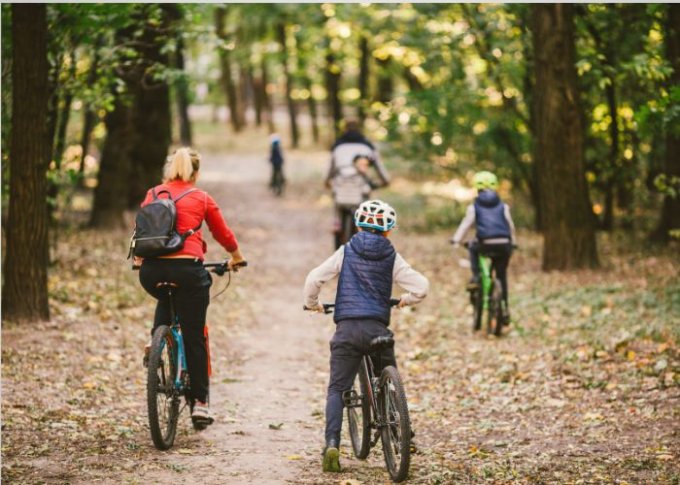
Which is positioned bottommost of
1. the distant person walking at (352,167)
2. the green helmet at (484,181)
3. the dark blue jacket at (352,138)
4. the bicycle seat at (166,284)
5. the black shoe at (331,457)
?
the black shoe at (331,457)

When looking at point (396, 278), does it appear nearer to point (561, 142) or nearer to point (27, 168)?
point (27, 168)

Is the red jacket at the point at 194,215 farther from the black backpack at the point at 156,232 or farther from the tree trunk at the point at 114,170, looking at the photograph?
the tree trunk at the point at 114,170

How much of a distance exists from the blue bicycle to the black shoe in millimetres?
1278

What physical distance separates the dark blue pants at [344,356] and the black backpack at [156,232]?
1395mm

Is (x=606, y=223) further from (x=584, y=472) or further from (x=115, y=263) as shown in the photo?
(x=584, y=472)

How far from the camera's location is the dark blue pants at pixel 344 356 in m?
6.28

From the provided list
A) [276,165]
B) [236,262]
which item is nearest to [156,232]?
[236,262]

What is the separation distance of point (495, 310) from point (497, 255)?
72cm

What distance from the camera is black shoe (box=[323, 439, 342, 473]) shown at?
20.7ft

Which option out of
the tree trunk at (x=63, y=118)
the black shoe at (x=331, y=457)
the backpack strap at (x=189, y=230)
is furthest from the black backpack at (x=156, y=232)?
the tree trunk at (x=63, y=118)

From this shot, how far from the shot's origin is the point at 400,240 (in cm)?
2039

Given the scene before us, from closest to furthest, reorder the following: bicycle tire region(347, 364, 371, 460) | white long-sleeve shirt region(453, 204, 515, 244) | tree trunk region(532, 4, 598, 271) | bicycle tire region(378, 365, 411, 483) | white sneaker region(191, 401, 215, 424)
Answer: bicycle tire region(378, 365, 411, 483) < bicycle tire region(347, 364, 371, 460) < white sneaker region(191, 401, 215, 424) < white long-sleeve shirt region(453, 204, 515, 244) < tree trunk region(532, 4, 598, 271)

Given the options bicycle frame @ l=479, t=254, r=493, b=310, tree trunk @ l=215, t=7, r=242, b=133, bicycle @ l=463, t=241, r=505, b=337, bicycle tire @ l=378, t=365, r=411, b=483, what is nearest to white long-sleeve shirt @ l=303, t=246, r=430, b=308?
bicycle tire @ l=378, t=365, r=411, b=483

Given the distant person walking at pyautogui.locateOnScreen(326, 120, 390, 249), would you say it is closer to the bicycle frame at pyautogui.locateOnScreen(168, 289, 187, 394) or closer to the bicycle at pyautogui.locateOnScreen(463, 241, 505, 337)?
the bicycle at pyautogui.locateOnScreen(463, 241, 505, 337)
